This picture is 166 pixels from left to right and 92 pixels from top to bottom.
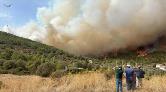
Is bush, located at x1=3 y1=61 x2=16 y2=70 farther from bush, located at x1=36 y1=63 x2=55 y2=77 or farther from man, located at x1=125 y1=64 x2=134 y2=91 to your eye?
man, located at x1=125 y1=64 x2=134 y2=91

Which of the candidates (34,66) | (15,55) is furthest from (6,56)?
(34,66)

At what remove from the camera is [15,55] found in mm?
91688

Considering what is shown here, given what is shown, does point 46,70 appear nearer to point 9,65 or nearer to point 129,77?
point 9,65

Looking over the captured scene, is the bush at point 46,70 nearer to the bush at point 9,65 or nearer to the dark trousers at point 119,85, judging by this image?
the bush at point 9,65

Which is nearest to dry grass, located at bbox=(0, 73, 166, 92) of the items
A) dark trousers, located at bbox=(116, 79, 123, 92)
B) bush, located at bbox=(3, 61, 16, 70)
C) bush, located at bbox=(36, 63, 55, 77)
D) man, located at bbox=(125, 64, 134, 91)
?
man, located at bbox=(125, 64, 134, 91)

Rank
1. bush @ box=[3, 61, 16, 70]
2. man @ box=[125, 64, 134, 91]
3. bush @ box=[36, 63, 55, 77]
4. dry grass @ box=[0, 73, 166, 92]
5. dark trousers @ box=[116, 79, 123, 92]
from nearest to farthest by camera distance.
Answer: dry grass @ box=[0, 73, 166, 92] → dark trousers @ box=[116, 79, 123, 92] → man @ box=[125, 64, 134, 91] → bush @ box=[36, 63, 55, 77] → bush @ box=[3, 61, 16, 70]

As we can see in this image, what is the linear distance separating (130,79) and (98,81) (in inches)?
95.0

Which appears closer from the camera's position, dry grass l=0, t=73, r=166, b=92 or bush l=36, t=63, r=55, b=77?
dry grass l=0, t=73, r=166, b=92

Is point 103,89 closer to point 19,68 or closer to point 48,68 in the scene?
point 48,68

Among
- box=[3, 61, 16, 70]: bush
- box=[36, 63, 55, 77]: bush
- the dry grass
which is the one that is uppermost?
box=[3, 61, 16, 70]: bush

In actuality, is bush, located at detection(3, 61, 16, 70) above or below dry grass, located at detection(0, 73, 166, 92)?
above

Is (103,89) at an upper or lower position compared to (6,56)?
lower

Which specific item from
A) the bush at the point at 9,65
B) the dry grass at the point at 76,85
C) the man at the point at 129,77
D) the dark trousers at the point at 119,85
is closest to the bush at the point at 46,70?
the bush at the point at 9,65

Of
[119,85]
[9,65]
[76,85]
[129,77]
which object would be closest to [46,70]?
[9,65]
